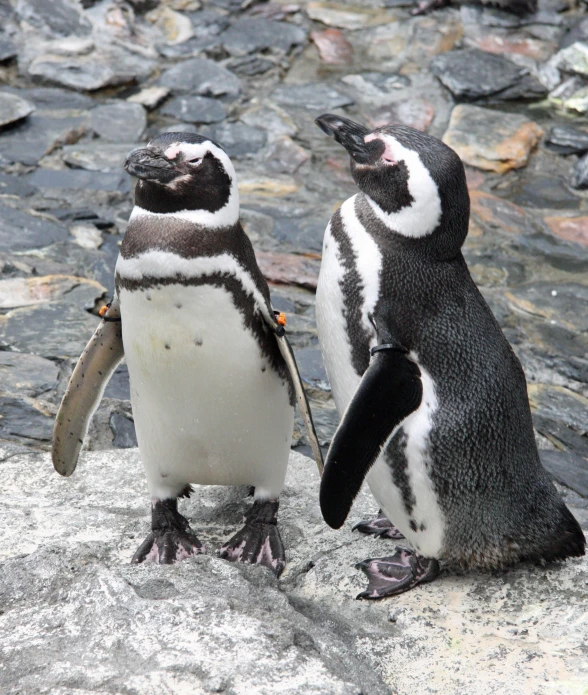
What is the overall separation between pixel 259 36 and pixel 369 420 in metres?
5.32

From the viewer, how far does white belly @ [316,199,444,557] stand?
2285 millimetres

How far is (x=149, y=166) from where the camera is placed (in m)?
2.25

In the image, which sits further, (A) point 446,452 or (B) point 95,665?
(A) point 446,452

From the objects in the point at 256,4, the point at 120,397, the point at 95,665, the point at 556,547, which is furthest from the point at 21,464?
the point at 256,4

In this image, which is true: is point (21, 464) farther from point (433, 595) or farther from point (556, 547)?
point (556, 547)

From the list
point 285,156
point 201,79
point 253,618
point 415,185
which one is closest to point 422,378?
point 415,185

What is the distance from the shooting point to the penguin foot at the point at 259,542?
8.46 ft

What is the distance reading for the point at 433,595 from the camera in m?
2.41

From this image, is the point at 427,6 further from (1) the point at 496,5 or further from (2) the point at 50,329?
(2) the point at 50,329

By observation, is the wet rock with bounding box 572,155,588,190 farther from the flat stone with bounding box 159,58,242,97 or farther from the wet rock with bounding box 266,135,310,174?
the flat stone with bounding box 159,58,242,97

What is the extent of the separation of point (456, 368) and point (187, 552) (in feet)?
2.90

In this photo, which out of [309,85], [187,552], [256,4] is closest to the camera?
[187,552]

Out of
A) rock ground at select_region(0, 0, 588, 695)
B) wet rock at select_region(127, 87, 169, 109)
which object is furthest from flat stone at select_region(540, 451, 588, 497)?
wet rock at select_region(127, 87, 169, 109)

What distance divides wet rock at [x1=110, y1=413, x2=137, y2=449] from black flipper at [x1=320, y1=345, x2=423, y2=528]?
1.34 metres
